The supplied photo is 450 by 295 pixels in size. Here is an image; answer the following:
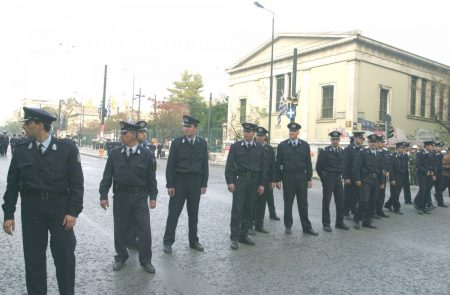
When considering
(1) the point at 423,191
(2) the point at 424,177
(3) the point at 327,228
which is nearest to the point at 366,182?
(3) the point at 327,228

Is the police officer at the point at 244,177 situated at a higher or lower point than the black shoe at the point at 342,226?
higher

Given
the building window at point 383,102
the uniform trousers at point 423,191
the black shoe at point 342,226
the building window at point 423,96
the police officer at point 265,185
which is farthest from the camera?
the building window at point 423,96

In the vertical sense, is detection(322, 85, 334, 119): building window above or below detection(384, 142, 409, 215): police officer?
above

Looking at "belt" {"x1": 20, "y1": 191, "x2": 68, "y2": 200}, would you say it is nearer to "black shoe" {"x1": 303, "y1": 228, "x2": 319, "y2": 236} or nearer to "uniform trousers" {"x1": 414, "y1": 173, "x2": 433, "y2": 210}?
"black shoe" {"x1": 303, "y1": 228, "x2": 319, "y2": 236}

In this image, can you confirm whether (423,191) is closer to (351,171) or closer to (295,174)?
(351,171)

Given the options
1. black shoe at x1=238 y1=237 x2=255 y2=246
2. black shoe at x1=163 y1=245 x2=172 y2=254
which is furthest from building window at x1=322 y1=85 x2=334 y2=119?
black shoe at x1=163 y1=245 x2=172 y2=254

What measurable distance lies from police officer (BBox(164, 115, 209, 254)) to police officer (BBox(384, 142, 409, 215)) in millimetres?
6579

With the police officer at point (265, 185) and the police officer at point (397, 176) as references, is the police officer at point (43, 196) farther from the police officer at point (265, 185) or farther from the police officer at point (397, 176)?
the police officer at point (397, 176)

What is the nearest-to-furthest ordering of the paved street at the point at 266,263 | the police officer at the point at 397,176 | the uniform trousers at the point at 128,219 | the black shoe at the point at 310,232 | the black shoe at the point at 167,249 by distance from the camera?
1. the paved street at the point at 266,263
2. the uniform trousers at the point at 128,219
3. the black shoe at the point at 167,249
4. the black shoe at the point at 310,232
5. the police officer at the point at 397,176

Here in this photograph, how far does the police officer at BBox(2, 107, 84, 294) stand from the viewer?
13.5 feet

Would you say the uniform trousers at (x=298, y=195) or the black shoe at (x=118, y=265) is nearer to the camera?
the black shoe at (x=118, y=265)

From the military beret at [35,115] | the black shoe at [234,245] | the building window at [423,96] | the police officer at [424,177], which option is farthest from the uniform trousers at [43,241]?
the building window at [423,96]

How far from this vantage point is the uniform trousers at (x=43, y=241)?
13.6 ft

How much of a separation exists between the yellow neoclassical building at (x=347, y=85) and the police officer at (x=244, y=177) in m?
25.0
